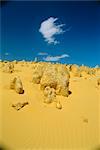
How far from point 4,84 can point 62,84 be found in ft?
4.94

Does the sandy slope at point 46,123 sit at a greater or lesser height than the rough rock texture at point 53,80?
lesser

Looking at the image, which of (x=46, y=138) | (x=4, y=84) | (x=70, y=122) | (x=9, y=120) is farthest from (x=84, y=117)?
(x=4, y=84)

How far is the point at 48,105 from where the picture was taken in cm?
599

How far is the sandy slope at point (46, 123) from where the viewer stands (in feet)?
15.8

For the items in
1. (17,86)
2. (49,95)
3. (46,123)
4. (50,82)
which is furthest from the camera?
(50,82)

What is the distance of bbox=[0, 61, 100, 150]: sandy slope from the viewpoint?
190 inches

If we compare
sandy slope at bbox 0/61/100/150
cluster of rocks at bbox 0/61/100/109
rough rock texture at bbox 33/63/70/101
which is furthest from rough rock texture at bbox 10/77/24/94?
rough rock texture at bbox 33/63/70/101

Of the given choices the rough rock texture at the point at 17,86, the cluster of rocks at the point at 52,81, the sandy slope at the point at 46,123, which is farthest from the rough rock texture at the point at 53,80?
the rough rock texture at the point at 17,86

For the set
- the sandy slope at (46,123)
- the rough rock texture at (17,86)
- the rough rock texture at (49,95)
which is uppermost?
the rough rock texture at (17,86)

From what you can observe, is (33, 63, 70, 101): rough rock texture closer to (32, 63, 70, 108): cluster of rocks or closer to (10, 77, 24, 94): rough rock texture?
(32, 63, 70, 108): cluster of rocks

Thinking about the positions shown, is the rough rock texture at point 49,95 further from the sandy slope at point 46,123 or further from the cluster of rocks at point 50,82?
the sandy slope at point 46,123

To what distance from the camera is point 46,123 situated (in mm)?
5375

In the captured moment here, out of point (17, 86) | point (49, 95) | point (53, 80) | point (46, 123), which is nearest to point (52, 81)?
point (53, 80)

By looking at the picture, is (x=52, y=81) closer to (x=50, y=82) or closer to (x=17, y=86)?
(x=50, y=82)
